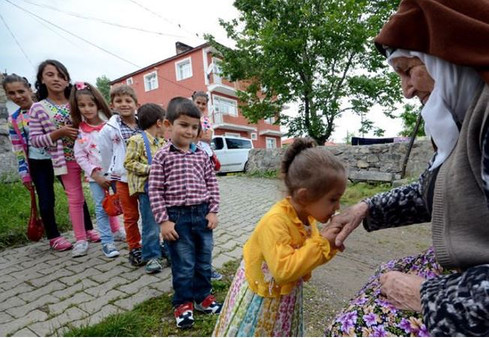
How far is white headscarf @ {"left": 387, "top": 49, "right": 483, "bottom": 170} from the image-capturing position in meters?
0.99

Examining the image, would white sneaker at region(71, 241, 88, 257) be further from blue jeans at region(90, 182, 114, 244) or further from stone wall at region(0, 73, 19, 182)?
stone wall at region(0, 73, 19, 182)

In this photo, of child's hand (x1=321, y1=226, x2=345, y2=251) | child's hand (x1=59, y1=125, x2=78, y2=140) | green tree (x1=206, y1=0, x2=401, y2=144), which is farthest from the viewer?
green tree (x1=206, y1=0, x2=401, y2=144)

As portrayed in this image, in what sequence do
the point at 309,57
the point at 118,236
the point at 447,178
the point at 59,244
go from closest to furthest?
the point at 447,178 → the point at 59,244 → the point at 118,236 → the point at 309,57

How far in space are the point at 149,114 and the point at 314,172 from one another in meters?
2.12

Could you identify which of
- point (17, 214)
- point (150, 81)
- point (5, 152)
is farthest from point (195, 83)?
point (17, 214)

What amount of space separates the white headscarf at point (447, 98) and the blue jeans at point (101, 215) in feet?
10.5

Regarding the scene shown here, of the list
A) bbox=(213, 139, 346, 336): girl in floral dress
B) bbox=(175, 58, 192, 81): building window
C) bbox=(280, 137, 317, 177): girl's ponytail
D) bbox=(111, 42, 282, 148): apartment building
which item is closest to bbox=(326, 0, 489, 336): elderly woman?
bbox=(213, 139, 346, 336): girl in floral dress

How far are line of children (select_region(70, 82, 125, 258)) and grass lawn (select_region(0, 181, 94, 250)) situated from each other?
151 cm

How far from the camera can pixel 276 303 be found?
4.28ft

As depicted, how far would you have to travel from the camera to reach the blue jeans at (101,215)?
3.31 metres

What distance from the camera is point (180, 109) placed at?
2154 mm


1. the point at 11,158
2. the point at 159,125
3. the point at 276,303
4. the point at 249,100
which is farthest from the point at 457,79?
the point at 249,100

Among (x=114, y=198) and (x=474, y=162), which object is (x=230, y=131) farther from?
(x=474, y=162)

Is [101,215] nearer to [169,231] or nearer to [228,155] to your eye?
[169,231]
